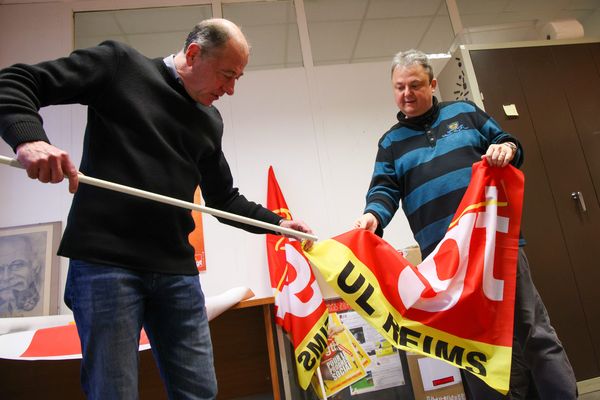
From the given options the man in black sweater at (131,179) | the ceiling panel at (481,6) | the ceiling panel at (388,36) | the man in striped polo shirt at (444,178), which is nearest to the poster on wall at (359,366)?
the man in striped polo shirt at (444,178)

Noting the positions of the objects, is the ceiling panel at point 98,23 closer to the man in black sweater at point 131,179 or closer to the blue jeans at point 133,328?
the man in black sweater at point 131,179

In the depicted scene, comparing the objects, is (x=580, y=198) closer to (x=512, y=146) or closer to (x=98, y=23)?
(x=512, y=146)

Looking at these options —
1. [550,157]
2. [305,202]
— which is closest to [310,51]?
[305,202]

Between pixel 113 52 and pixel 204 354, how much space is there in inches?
30.8

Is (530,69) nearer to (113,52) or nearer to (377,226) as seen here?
(377,226)

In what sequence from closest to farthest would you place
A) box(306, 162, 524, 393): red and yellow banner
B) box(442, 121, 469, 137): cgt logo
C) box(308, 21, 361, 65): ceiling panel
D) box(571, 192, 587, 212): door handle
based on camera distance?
1. box(306, 162, 524, 393): red and yellow banner
2. box(442, 121, 469, 137): cgt logo
3. box(571, 192, 587, 212): door handle
4. box(308, 21, 361, 65): ceiling panel

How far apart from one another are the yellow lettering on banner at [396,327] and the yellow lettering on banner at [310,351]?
89 cm

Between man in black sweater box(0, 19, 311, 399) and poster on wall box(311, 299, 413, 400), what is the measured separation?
1314mm

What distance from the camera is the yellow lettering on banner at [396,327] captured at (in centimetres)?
116

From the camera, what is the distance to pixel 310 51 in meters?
3.11

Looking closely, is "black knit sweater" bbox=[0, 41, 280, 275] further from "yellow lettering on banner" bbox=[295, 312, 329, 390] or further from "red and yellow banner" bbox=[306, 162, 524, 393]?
"yellow lettering on banner" bbox=[295, 312, 329, 390]

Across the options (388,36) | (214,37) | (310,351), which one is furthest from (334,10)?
(310,351)

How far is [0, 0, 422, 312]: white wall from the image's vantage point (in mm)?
2549

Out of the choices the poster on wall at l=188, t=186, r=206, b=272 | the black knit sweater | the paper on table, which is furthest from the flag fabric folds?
the paper on table
